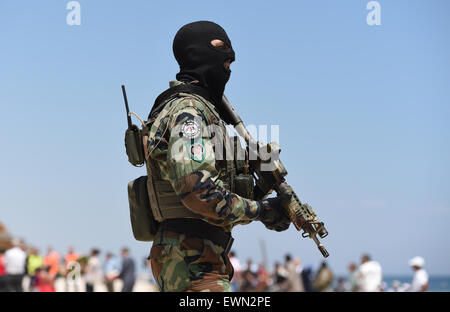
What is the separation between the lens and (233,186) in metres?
4.09

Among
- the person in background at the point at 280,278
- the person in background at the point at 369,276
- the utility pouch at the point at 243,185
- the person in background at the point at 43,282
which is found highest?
the utility pouch at the point at 243,185

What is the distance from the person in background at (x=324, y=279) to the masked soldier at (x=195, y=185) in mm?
11978

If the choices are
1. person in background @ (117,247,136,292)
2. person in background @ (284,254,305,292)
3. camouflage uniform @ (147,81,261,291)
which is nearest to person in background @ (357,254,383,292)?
person in background @ (284,254,305,292)

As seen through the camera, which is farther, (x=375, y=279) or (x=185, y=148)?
(x=375, y=279)

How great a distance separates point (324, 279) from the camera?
1577cm

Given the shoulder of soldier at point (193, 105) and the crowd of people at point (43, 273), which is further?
the crowd of people at point (43, 273)

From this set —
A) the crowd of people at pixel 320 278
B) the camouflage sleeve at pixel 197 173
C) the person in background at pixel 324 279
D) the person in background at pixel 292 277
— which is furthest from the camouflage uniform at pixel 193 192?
the person in background at pixel 292 277

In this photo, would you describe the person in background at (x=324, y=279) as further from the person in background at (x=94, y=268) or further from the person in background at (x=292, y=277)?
the person in background at (x=94, y=268)

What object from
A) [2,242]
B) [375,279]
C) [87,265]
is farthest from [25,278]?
[2,242]

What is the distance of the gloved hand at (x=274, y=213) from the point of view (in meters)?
4.07

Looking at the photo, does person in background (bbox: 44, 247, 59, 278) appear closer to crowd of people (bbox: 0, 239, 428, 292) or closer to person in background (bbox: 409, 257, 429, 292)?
crowd of people (bbox: 0, 239, 428, 292)

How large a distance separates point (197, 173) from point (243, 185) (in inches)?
19.6
